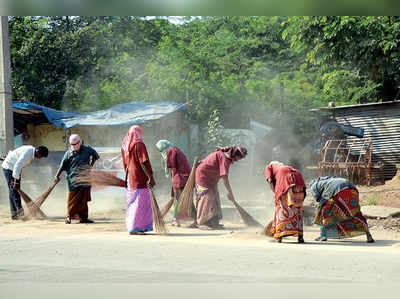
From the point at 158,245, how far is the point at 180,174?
2.53 m

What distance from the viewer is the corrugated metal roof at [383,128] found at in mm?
17797

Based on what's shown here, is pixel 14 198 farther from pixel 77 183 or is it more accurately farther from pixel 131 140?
pixel 131 140

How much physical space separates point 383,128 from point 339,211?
1138 centimetres

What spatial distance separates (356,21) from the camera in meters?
13.9

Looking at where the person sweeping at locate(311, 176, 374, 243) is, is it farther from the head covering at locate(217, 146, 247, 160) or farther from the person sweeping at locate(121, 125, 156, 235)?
the person sweeping at locate(121, 125, 156, 235)

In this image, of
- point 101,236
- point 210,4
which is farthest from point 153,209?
point 210,4

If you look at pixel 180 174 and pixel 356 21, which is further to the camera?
pixel 356 21

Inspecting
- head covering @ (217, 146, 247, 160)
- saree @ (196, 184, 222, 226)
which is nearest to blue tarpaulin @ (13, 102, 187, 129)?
saree @ (196, 184, 222, 226)

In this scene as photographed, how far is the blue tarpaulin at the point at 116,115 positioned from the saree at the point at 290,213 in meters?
8.09

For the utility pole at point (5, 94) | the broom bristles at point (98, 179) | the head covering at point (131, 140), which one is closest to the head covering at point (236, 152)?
the head covering at point (131, 140)

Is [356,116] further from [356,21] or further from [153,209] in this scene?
[153,209]

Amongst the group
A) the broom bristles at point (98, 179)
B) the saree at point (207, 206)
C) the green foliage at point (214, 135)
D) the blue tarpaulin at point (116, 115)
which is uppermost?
the blue tarpaulin at point (116, 115)

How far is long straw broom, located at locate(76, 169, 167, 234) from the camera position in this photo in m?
8.45

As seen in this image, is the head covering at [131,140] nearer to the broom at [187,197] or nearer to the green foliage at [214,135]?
the broom at [187,197]
